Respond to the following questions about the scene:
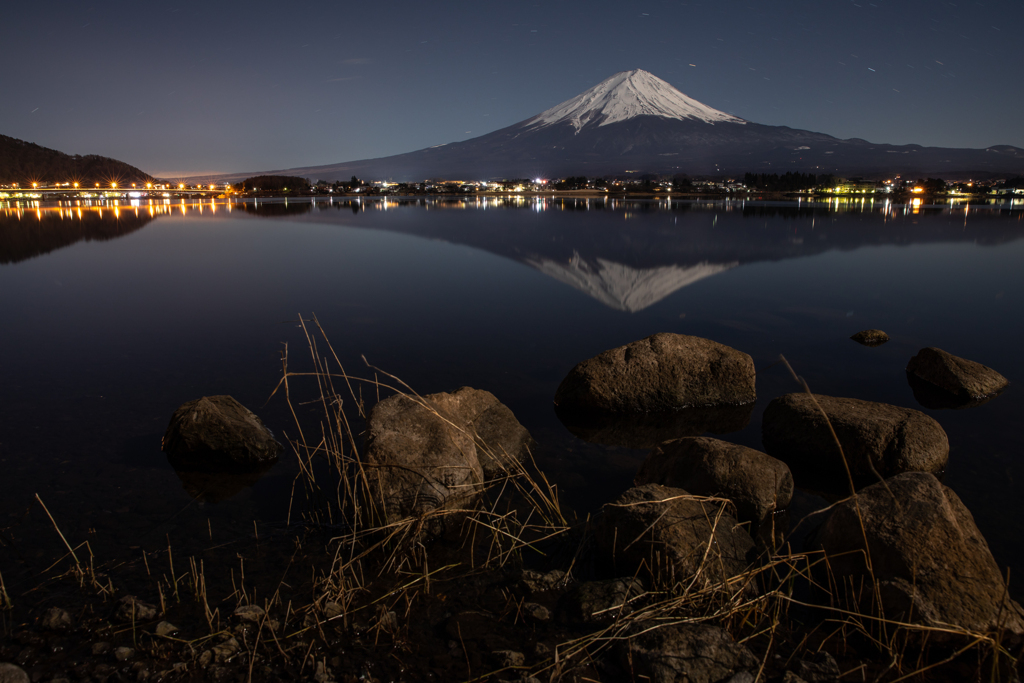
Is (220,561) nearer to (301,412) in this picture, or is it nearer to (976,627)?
(301,412)

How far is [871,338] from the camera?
12.9 metres

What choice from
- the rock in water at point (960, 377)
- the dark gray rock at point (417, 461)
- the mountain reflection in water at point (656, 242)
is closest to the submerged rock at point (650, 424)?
the dark gray rock at point (417, 461)

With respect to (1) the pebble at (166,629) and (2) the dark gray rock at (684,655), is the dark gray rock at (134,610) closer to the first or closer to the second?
(1) the pebble at (166,629)

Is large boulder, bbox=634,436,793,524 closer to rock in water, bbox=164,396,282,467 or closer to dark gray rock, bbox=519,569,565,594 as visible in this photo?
dark gray rock, bbox=519,569,565,594

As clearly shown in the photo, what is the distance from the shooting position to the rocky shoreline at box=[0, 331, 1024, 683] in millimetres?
3609

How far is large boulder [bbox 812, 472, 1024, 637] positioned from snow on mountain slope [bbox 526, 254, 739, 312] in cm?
1270

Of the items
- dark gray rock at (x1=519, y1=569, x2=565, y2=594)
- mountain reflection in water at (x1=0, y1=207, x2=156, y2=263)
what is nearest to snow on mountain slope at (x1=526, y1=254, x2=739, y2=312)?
dark gray rock at (x1=519, y1=569, x2=565, y2=594)

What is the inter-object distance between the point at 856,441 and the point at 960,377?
4.58m

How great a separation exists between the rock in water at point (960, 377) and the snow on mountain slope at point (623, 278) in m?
8.06

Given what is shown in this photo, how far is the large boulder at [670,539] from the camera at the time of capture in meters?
4.16

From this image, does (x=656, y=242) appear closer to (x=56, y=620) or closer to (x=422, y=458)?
(x=422, y=458)

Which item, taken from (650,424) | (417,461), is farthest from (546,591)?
(650,424)

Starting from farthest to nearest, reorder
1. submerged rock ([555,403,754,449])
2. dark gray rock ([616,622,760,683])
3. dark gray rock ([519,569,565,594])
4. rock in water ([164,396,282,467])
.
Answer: submerged rock ([555,403,754,449]) < rock in water ([164,396,282,467]) < dark gray rock ([519,569,565,594]) < dark gray rock ([616,622,760,683])

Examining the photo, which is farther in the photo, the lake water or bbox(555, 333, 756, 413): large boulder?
bbox(555, 333, 756, 413): large boulder
